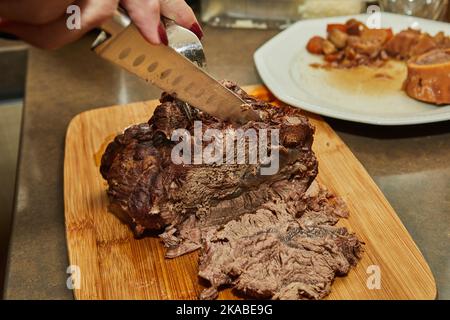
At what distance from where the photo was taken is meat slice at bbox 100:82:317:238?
1856 mm

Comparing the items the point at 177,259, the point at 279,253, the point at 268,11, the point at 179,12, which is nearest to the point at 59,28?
the point at 179,12

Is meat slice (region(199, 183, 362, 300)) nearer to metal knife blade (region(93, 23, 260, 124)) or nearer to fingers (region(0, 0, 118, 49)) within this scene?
metal knife blade (region(93, 23, 260, 124))

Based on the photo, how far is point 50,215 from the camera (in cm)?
→ 212

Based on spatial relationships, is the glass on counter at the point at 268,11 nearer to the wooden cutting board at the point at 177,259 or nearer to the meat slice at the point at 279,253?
the wooden cutting board at the point at 177,259

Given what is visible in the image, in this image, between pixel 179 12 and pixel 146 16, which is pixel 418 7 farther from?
pixel 146 16

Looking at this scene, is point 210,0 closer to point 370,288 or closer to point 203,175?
point 203,175

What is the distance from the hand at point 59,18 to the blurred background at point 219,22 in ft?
5.70

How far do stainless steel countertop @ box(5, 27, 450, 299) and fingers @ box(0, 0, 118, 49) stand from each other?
2.46ft

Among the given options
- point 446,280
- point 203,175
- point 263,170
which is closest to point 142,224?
point 203,175

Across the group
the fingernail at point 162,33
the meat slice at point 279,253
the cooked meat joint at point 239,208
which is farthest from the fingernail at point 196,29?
the meat slice at point 279,253

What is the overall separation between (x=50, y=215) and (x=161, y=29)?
95 centimetres

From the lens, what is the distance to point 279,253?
1.77 meters

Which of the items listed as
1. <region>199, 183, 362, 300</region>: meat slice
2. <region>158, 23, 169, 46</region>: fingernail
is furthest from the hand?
<region>199, 183, 362, 300</region>: meat slice
